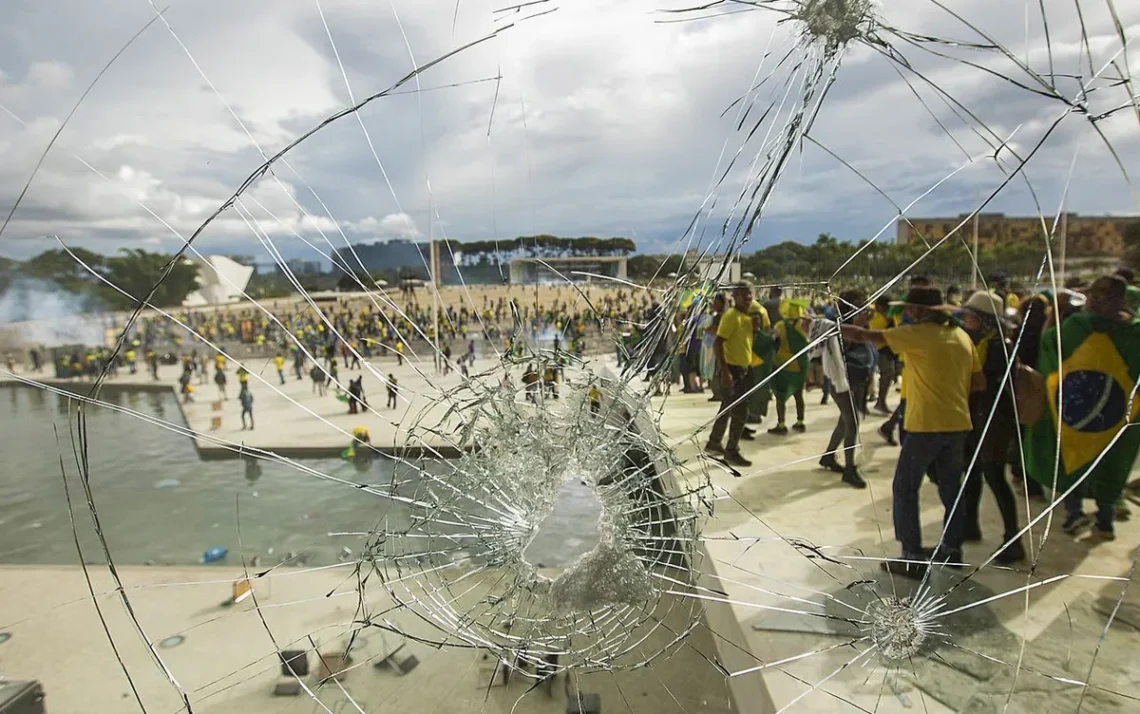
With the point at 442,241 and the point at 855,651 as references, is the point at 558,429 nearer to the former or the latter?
the point at 442,241

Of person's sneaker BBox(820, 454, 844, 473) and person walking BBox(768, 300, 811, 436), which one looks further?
person walking BBox(768, 300, 811, 436)

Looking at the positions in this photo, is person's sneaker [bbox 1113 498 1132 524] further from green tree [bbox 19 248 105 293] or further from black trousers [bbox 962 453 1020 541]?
green tree [bbox 19 248 105 293]

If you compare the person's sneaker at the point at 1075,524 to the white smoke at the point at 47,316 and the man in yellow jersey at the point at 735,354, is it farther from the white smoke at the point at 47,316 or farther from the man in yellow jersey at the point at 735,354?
the white smoke at the point at 47,316

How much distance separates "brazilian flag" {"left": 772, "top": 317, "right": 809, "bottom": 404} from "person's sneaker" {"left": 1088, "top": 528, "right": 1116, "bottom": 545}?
199cm

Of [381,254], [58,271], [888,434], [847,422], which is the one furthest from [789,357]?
[58,271]

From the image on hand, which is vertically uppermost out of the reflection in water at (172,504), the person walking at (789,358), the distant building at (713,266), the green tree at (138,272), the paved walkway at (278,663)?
the green tree at (138,272)

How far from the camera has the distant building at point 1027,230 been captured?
5.75ft

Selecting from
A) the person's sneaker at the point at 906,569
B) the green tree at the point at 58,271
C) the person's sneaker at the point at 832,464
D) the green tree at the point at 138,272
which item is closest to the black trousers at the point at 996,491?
the person's sneaker at the point at 906,569

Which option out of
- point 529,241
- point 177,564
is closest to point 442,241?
point 529,241

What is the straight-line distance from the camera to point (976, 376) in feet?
7.88

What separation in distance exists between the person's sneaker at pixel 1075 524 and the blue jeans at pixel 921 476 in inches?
35.8

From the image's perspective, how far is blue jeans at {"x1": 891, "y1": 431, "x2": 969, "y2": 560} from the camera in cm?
231

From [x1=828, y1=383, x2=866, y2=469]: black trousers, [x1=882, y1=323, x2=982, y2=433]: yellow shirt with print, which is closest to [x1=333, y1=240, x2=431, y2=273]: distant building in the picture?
[x1=882, y1=323, x2=982, y2=433]: yellow shirt with print

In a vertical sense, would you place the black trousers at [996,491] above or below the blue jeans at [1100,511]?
above
